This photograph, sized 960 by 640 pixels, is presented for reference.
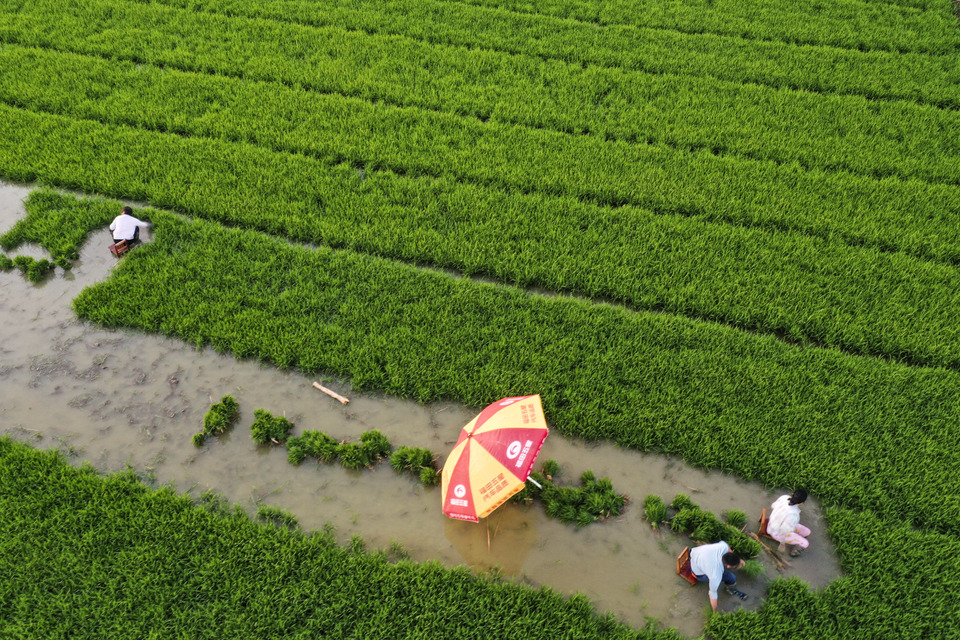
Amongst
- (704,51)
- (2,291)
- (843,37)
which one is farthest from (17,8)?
(843,37)

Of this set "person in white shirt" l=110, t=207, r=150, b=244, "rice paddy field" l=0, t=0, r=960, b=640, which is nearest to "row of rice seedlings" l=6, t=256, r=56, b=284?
"rice paddy field" l=0, t=0, r=960, b=640

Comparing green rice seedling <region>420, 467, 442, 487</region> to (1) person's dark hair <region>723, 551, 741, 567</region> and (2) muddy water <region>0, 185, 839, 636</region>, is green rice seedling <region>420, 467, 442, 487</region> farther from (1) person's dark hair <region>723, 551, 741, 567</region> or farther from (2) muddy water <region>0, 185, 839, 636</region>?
(1) person's dark hair <region>723, 551, 741, 567</region>

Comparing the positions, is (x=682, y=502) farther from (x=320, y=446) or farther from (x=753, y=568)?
(x=320, y=446)

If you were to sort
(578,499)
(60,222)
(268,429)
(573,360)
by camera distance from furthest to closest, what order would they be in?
1. (60,222)
2. (573,360)
3. (268,429)
4. (578,499)

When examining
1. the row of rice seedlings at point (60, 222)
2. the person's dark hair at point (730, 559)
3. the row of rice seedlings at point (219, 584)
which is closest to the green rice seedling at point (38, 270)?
the row of rice seedlings at point (60, 222)

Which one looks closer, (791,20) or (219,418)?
(219,418)

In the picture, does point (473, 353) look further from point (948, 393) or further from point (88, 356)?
point (948, 393)

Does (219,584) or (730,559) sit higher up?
(730,559)

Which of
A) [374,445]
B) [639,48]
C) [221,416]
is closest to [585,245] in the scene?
[374,445]
